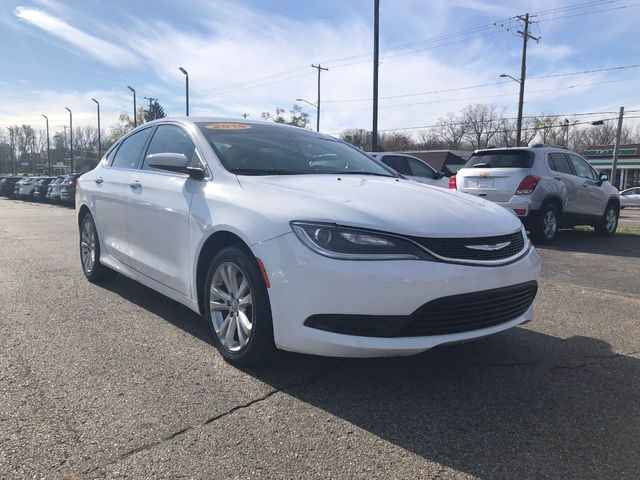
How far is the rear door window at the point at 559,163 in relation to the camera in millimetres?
9461

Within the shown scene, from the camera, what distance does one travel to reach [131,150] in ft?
17.2

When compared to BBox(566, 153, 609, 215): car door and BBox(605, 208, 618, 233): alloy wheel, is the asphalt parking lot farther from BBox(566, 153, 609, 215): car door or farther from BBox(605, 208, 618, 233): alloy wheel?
BBox(605, 208, 618, 233): alloy wheel

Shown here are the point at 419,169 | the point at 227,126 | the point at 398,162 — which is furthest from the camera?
the point at 419,169

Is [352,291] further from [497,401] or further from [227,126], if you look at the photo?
[227,126]

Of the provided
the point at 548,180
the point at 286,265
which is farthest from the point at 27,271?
the point at 548,180

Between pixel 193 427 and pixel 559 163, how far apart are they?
8.78 m

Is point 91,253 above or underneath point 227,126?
underneath

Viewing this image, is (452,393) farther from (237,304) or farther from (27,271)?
(27,271)

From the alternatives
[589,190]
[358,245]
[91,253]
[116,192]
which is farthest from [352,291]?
[589,190]

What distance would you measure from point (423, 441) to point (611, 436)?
0.90m

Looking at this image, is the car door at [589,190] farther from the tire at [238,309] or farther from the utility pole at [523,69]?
the utility pole at [523,69]

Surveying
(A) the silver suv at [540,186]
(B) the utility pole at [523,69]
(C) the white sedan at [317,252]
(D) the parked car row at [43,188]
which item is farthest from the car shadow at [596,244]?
(B) the utility pole at [523,69]

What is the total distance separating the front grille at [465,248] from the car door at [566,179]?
6.81 metres

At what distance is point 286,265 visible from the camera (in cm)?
289
